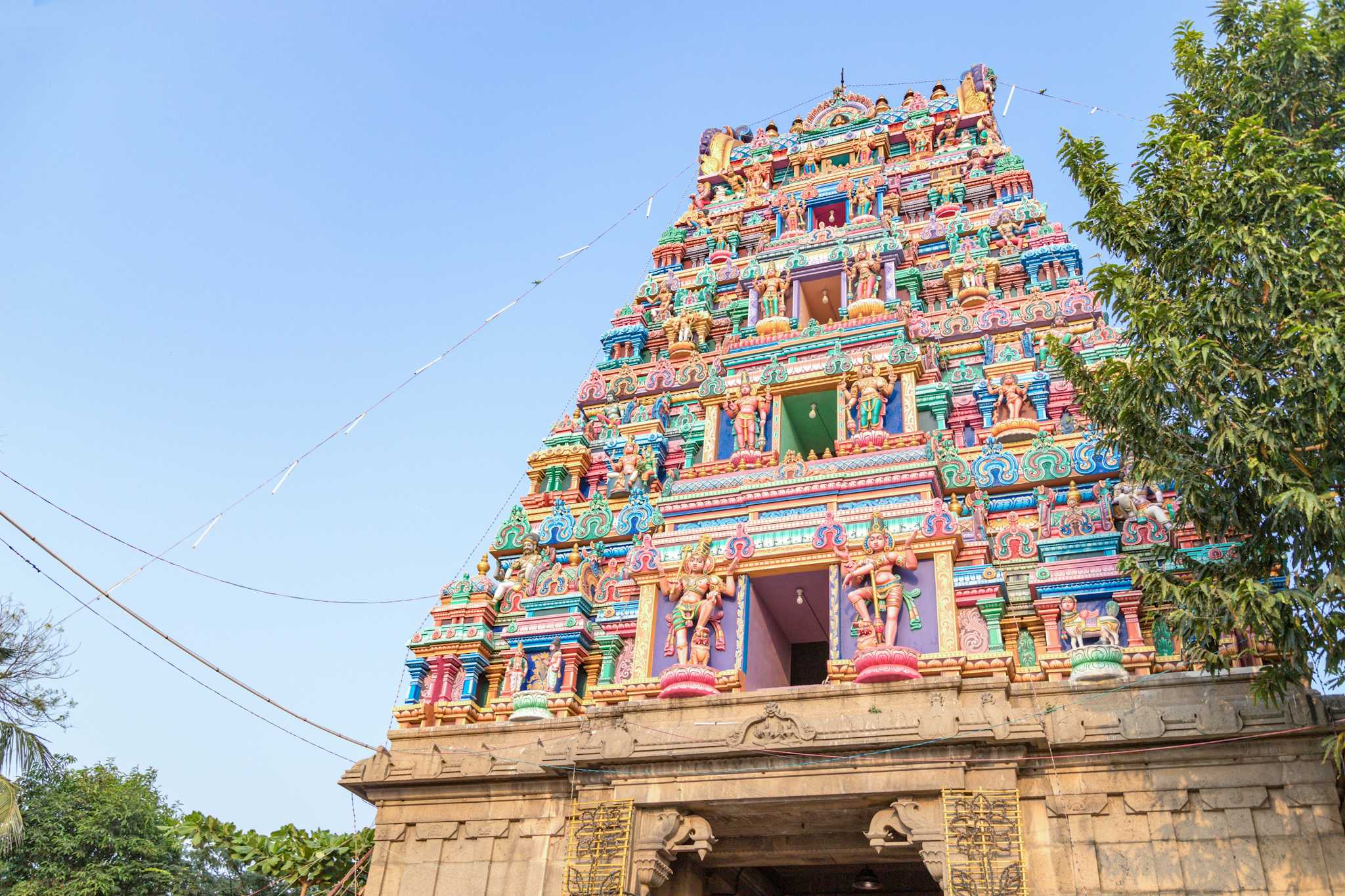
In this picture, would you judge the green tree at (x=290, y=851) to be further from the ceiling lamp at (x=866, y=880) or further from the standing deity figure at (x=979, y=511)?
the standing deity figure at (x=979, y=511)

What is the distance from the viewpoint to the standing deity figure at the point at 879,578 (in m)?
14.6

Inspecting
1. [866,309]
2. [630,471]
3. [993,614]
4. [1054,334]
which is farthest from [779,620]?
[1054,334]

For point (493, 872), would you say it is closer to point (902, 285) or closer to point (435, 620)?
point (435, 620)

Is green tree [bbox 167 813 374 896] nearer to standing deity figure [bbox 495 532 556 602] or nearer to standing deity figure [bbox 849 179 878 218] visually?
standing deity figure [bbox 495 532 556 602]

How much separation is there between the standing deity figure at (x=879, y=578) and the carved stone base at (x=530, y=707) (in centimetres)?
480

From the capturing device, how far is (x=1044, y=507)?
16000 millimetres

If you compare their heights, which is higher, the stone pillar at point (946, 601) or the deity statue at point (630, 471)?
the deity statue at point (630, 471)

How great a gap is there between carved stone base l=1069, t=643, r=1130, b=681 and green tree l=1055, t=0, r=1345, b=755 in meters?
1.05

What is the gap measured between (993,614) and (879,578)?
5.38ft

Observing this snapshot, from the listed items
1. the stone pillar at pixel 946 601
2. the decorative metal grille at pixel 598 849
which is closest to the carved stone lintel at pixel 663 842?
the decorative metal grille at pixel 598 849

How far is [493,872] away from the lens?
572 inches

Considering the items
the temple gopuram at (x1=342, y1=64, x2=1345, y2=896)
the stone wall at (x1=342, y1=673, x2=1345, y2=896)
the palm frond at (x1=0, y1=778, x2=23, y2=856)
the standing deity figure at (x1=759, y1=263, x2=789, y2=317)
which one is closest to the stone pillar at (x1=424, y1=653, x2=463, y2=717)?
the temple gopuram at (x1=342, y1=64, x2=1345, y2=896)

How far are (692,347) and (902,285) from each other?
14.8 feet

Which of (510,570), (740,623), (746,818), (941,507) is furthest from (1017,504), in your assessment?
(510,570)
